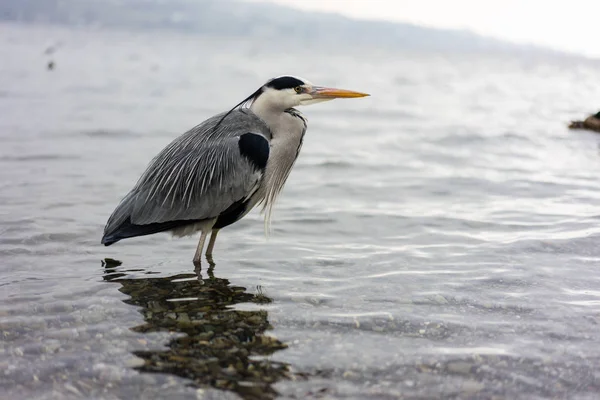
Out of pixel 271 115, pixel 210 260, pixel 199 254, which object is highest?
pixel 271 115

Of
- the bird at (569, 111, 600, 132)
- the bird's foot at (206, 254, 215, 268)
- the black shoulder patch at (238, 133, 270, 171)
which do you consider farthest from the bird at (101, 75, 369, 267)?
the bird at (569, 111, 600, 132)

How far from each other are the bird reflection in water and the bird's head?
5.34ft

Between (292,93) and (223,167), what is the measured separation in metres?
0.89

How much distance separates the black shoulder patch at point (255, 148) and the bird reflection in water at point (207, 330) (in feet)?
3.52

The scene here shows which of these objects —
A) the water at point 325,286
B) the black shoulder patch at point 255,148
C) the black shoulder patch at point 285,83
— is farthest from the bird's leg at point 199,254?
the black shoulder patch at point 285,83

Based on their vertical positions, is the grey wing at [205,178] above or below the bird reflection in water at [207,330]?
above

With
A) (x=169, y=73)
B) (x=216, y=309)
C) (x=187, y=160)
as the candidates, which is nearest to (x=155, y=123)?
(x=187, y=160)

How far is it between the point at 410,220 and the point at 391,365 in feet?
13.8

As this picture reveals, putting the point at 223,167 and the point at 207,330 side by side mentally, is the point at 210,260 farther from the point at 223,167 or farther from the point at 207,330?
the point at 207,330

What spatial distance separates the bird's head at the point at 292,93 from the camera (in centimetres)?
636

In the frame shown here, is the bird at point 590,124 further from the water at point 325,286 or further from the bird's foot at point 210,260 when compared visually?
the bird's foot at point 210,260

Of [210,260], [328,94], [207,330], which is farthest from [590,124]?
[207,330]

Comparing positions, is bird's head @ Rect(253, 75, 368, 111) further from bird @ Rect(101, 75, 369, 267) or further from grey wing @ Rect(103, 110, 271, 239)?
grey wing @ Rect(103, 110, 271, 239)

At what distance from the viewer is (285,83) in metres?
6.34
